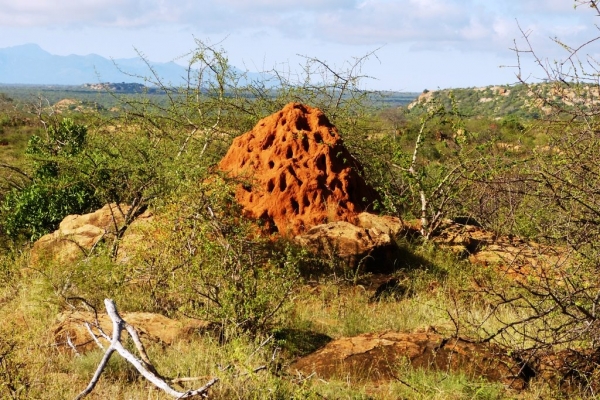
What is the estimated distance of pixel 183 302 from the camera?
22.0ft

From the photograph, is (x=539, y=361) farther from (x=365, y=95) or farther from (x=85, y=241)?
(x=365, y=95)

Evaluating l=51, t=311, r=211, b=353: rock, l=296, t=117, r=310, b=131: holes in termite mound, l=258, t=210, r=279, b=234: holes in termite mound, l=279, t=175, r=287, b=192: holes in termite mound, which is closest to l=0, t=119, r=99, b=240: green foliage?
l=258, t=210, r=279, b=234: holes in termite mound

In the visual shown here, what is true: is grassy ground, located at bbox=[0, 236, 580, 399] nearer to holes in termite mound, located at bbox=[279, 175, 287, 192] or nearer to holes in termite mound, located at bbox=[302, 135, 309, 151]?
holes in termite mound, located at bbox=[279, 175, 287, 192]

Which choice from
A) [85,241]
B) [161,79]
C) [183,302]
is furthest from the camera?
[161,79]

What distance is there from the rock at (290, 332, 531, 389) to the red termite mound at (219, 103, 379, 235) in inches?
129

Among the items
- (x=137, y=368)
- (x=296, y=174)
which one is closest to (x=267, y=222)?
(x=296, y=174)

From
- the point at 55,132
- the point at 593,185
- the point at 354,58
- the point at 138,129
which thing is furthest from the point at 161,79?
the point at 593,185

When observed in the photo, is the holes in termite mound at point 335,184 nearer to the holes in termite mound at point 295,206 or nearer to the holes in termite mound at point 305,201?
the holes in termite mound at point 305,201

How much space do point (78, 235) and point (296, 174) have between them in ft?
10.2

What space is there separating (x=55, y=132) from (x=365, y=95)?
5.99 meters

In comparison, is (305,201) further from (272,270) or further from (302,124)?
(272,270)

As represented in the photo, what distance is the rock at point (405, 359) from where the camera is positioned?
5164 millimetres

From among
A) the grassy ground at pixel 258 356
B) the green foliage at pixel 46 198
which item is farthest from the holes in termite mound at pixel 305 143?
the green foliage at pixel 46 198

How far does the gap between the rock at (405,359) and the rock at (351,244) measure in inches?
95.6
